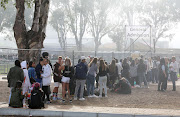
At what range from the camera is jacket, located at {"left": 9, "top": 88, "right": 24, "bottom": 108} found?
10180 mm

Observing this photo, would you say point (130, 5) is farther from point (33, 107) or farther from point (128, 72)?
point (33, 107)

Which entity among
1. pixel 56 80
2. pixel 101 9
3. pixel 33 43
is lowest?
pixel 56 80

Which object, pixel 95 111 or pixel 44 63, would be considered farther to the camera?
pixel 44 63

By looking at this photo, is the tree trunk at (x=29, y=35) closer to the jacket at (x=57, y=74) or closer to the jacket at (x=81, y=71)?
the jacket at (x=57, y=74)

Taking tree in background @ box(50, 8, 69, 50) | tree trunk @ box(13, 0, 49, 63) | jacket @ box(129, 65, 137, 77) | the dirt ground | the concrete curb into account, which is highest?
tree in background @ box(50, 8, 69, 50)

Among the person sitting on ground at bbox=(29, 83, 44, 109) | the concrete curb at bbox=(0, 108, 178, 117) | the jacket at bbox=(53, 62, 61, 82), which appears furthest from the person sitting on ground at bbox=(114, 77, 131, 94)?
the concrete curb at bbox=(0, 108, 178, 117)

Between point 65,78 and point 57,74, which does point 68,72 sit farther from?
point 57,74

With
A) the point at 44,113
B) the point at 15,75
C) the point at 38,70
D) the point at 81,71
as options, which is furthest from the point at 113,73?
the point at 44,113

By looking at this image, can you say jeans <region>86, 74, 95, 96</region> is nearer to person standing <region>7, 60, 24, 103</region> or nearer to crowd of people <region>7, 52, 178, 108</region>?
crowd of people <region>7, 52, 178, 108</region>

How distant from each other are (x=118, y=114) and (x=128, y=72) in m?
8.73

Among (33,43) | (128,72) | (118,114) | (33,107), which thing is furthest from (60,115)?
(128,72)

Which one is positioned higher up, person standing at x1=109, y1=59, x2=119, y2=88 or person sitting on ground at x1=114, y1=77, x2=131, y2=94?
person standing at x1=109, y1=59, x2=119, y2=88

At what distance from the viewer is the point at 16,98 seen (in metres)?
10.2

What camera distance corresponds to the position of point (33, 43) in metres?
14.4
